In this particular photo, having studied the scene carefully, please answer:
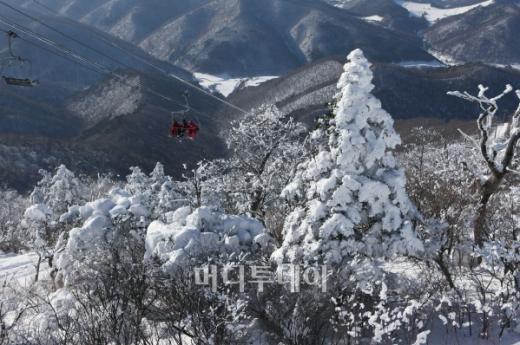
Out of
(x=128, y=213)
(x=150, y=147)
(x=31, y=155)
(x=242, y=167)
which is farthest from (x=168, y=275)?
(x=150, y=147)

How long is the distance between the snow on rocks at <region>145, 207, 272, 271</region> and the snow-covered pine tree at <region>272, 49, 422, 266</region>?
1.04m

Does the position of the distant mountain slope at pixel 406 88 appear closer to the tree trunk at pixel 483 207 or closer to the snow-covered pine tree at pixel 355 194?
the tree trunk at pixel 483 207

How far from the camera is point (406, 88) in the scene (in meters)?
175

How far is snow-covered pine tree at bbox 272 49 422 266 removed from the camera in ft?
39.4

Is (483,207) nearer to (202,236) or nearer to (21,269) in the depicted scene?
(202,236)

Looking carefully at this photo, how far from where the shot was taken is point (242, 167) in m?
25.9

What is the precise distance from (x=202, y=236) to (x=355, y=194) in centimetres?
356

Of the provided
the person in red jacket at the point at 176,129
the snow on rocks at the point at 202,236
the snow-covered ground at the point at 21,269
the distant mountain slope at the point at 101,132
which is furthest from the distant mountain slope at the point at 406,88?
the snow on rocks at the point at 202,236

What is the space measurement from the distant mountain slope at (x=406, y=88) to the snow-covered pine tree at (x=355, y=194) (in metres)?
142

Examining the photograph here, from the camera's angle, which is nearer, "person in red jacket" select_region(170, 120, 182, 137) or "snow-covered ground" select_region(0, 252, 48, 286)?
"person in red jacket" select_region(170, 120, 182, 137)

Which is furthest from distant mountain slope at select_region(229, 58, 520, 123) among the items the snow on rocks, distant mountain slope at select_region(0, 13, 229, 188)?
the snow on rocks

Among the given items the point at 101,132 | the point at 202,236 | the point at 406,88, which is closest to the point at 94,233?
the point at 202,236

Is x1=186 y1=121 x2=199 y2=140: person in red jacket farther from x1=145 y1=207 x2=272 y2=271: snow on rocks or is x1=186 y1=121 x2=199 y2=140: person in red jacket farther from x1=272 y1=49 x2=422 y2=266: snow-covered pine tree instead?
x1=272 y1=49 x2=422 y2=266: snow-covered pine tree

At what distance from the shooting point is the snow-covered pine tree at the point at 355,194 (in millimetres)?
12023
